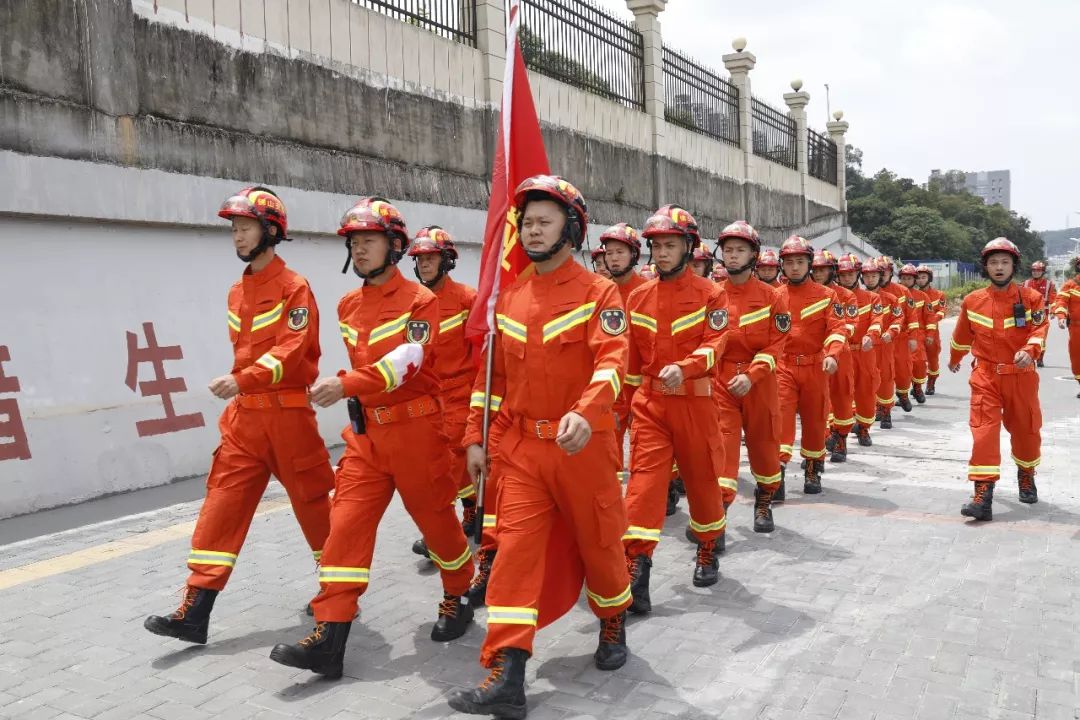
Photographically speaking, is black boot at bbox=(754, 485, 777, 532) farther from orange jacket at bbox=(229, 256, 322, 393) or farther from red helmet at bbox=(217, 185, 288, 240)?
red helmet at bbox=(217, 185, 288, 240)

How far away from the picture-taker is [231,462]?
16.6 feet

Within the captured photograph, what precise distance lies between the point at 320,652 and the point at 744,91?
23.0m

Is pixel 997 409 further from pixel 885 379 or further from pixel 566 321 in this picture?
pixel 885 379

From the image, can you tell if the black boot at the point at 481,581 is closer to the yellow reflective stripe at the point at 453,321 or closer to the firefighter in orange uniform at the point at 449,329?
the firefighter in orange uniform at the point at 449,329

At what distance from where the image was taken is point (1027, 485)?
803cm

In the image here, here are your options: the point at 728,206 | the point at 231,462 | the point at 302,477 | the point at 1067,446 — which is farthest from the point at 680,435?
the point at 728,206

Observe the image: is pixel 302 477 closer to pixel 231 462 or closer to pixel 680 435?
pixel 231 462

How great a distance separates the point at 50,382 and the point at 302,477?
3979 mm

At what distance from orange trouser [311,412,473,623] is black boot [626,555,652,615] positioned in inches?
40.2

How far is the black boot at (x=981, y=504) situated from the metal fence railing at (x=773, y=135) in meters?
19.5

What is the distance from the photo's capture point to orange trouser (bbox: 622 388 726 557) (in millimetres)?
5465

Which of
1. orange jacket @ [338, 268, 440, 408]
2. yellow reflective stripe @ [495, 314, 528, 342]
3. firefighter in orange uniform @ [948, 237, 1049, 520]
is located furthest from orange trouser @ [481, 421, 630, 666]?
firefighter in orange uniform @ [948, 237, 1049, 520]

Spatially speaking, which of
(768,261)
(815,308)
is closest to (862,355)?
(768,261)

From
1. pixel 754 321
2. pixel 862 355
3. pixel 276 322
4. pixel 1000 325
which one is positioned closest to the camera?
pixel 276 322
